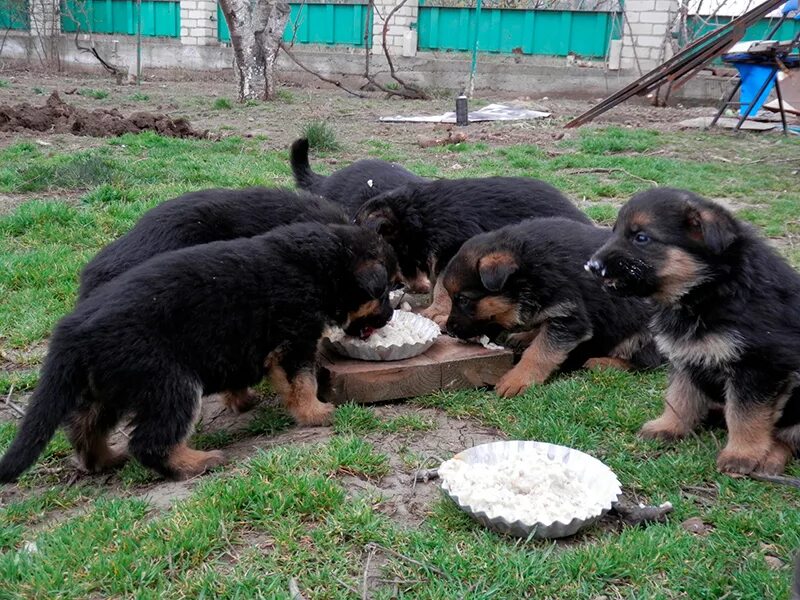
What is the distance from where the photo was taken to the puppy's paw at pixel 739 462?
3566mm

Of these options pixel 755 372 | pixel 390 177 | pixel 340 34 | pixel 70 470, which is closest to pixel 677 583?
pixel 755 372

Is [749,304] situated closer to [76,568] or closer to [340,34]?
[76,568]

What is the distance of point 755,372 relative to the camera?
3.51 metres

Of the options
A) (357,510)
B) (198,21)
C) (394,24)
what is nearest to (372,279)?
(357,510)

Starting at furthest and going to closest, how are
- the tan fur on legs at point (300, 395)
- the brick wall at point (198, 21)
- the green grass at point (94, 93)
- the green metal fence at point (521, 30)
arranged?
the brick wall at point (198, 21), the green metal fence at point (521, 30), the green grass at point (94, 93), the tan fur on legs at point (300, 395)

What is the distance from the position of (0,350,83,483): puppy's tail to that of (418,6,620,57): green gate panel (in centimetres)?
2201

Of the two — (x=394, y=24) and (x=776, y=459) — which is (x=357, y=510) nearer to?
(x=776, y=459)

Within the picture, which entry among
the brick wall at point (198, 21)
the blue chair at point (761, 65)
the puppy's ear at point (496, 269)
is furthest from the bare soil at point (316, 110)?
the puppy's ear at point (496, 269)

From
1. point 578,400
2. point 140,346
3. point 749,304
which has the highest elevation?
point 749,304

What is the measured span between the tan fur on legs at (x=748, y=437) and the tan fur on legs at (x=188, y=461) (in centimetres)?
243

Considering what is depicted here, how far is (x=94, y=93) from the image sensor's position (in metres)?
19.2

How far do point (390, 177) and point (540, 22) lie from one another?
59.5ft

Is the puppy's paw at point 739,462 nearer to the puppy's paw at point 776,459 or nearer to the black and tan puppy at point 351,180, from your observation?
the puppy's paw at point 776,459

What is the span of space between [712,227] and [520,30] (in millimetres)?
21829
